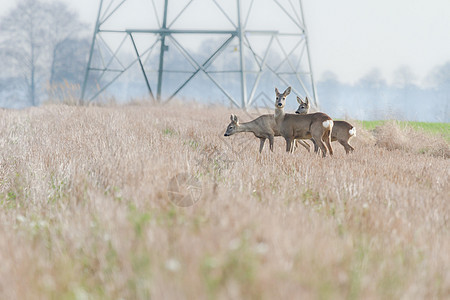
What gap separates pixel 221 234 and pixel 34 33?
106 feet

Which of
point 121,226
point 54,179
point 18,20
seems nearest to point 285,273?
point 121,226

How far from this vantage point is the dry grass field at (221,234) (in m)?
1.99

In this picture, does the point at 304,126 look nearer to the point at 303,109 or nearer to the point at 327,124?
the point at 327,124

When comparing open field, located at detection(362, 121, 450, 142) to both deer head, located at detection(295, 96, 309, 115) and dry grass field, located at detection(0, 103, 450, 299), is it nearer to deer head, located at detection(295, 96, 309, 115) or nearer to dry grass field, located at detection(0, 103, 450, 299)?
deer head, located at detection(295, 96, 309, 115)

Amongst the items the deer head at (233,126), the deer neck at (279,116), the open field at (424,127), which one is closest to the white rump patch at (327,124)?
the deer neck at (279,116)

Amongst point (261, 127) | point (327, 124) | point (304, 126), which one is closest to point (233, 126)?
point (261, 127)

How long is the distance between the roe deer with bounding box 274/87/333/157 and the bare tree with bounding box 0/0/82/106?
27245mm

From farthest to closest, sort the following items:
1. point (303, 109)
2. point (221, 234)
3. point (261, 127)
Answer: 1. point (303, 109)
2. point (261, 127)
3. point (221, 234)

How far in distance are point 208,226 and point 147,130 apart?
643 cm

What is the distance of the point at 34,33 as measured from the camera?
103ft

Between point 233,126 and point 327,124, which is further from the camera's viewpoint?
point 233,126

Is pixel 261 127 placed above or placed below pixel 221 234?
above

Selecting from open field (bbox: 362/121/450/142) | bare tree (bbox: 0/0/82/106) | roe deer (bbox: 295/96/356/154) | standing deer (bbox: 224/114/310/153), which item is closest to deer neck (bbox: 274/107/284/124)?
standing deer (bbox: 224/114/310/153)

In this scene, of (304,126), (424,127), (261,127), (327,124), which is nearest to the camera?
(327,124)
